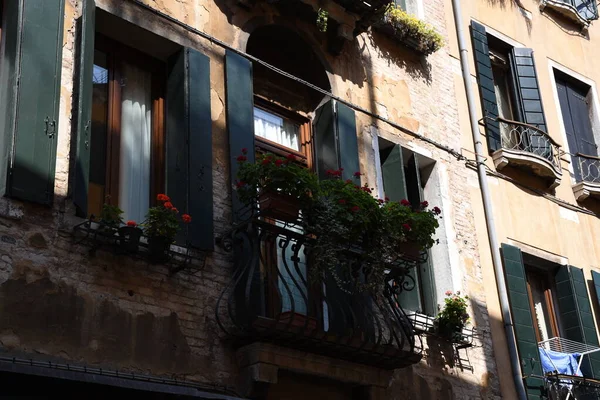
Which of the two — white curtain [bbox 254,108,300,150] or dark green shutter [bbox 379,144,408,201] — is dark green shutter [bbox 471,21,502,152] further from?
white curtain [bbox 254,108,300,150]

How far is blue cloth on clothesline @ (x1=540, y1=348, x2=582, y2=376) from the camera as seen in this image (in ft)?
35.9

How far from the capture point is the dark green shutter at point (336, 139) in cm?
994

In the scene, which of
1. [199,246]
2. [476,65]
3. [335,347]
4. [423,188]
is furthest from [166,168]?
[476,65]

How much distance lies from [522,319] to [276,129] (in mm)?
3601

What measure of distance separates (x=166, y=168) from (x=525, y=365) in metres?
4.82

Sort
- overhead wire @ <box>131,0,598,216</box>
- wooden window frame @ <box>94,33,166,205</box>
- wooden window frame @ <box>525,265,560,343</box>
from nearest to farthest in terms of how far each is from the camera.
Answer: wooden window frame @ <box>94,33,166,205</box>, overhead wire @ <box>131,0,598,216</box>, wooden window frame @ <box>525,265,560,343</box>

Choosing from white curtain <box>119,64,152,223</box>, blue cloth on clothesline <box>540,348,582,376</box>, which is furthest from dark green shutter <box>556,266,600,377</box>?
white curtain <box>119,64,152,223</box>

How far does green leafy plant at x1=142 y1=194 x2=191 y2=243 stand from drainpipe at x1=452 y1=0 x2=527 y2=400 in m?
4.80

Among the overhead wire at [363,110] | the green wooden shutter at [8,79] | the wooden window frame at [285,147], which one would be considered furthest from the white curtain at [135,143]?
the wooden window frame at [285,147]

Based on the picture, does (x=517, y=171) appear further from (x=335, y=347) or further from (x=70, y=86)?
(x=70, y=86)

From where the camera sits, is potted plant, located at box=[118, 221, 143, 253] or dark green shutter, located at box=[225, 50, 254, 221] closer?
potted plant, located at box=[118, 221, 143, 253]

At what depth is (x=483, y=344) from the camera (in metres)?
10.5

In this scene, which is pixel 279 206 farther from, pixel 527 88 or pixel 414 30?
pixel 527 88

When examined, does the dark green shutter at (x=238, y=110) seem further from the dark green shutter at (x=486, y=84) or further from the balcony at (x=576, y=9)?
the balcony at (x=576, y=9)
